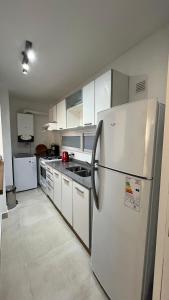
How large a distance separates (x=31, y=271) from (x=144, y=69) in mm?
2505

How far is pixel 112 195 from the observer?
112 cm

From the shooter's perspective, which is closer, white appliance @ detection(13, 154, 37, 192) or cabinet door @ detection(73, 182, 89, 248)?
cabinet door @ detection(73, 182, 89, 248)

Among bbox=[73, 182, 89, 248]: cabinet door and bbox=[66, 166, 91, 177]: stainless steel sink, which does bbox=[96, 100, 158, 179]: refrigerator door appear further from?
bbox=[66, 166, 91, 177]: stainless steel sink

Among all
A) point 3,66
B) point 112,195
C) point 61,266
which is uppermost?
point 3,66

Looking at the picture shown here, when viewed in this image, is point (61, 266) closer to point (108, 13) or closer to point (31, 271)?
point (31, 271)

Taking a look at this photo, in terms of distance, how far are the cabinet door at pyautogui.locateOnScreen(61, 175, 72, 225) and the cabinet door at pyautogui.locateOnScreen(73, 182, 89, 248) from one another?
13cm

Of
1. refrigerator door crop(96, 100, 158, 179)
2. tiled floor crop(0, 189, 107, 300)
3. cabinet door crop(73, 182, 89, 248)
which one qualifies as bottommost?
tiled floor crop(0, 189, 107, 300)

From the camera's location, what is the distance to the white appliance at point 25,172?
3391 mm

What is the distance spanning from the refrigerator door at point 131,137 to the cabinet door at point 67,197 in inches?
40.6

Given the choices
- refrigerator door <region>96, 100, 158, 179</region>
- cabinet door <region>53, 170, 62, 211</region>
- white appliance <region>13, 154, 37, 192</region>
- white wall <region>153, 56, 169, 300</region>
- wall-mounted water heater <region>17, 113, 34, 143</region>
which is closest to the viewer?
white wall <region>153, 56, 169, 300</region>

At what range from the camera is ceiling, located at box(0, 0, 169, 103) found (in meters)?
1.21

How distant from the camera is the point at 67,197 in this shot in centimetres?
213

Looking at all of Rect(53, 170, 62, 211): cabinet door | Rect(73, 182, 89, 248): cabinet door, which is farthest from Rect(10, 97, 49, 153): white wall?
Rect(73, 182, 89, 248): cabinet door

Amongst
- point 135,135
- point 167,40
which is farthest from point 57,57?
point 135,135
